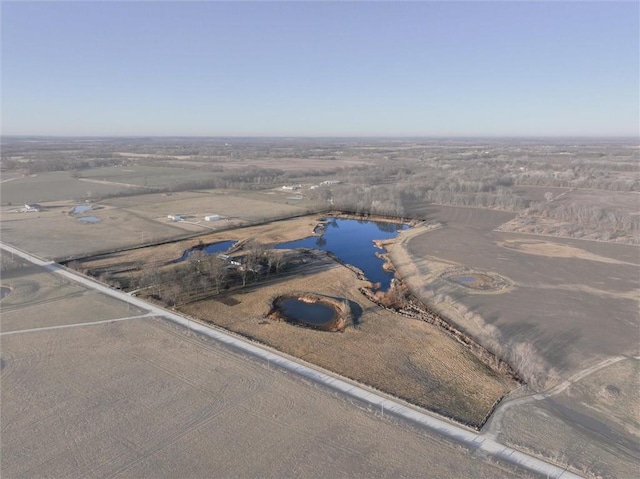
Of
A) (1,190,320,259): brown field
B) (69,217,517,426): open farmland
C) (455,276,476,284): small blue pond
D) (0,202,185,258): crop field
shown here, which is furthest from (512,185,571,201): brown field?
(0,202,185,258): crop field

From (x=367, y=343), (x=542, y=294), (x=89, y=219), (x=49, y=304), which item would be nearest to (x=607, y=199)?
(x=542, y=294)

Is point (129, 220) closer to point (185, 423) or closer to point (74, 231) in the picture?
point (74, 231)

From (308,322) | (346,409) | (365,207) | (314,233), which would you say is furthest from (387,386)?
(365,207)

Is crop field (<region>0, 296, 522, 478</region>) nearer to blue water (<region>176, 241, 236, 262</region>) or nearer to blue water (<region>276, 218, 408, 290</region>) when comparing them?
blue water (<region>276, 218, 408, 290</region>)

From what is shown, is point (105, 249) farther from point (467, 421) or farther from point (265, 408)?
point (467, 421)

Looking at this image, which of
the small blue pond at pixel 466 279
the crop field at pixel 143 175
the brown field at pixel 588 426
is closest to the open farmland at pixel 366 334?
the brown field at pixel 588 426
